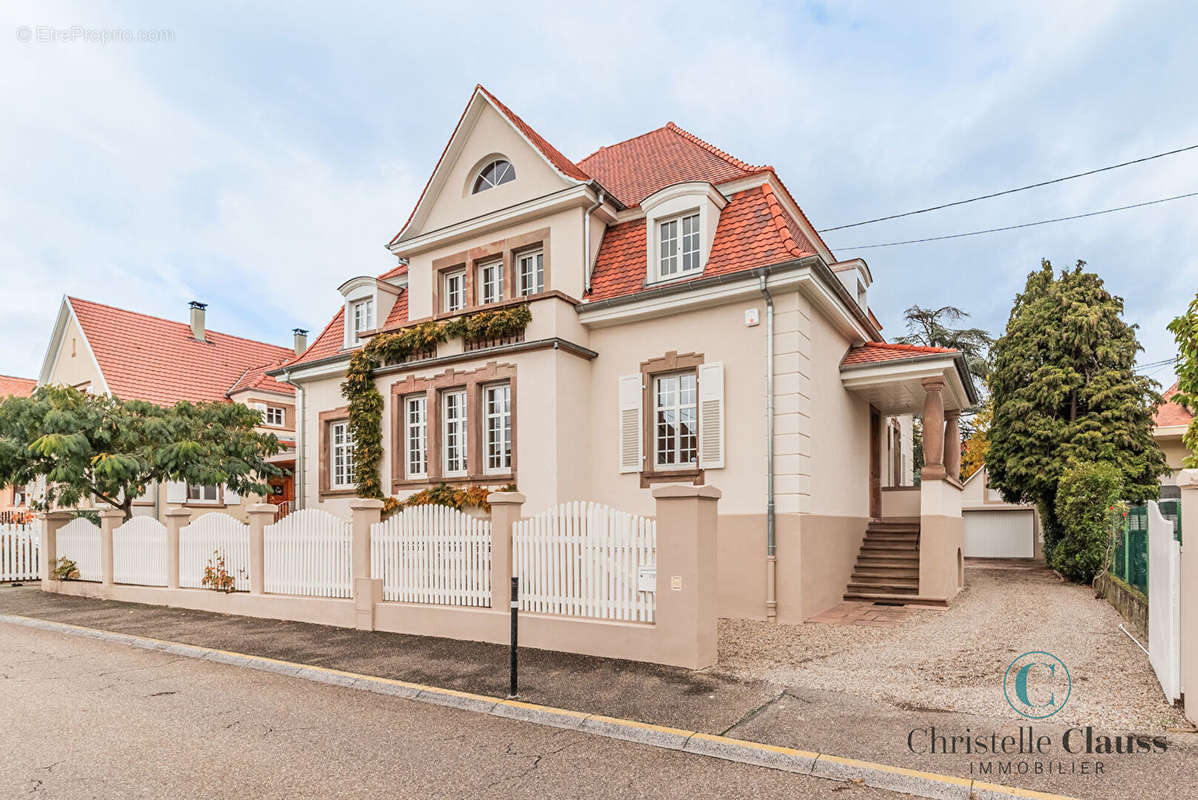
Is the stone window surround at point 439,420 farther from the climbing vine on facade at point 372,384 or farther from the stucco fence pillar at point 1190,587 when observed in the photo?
the stucco fence pillar at point 1190,587

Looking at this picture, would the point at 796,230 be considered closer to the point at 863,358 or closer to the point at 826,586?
the point at 863,358

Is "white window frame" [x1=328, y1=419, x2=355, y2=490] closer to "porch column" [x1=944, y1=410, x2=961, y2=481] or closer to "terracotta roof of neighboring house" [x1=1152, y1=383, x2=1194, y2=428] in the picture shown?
"porch column" [x1=944, y1=410, x2=961, y2=481]

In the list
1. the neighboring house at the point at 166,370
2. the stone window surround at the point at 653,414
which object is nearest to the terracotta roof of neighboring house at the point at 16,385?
the neighboring house at the point at 166,370

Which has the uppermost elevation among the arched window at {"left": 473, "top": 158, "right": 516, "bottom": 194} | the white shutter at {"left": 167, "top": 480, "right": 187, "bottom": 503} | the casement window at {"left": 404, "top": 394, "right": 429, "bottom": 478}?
the arched window at {"left": 473, "top": 158, "right": 516, "bottom": 194}

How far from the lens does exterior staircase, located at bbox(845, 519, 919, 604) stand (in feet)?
46.4

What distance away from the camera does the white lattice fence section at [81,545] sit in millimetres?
15570

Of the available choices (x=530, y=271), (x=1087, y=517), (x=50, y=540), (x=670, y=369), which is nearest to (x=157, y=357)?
(x=50, y=540)

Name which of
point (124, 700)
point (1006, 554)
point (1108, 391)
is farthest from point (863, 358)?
point (1006, 554)

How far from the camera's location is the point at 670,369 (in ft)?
44.7

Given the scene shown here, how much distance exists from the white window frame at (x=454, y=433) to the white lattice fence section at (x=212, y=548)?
152 inches

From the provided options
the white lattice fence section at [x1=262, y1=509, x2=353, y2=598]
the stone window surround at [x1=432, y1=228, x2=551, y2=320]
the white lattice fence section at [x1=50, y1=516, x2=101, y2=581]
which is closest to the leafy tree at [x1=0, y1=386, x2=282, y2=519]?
the white lattice fence section at [x1=50, y1=516, x2=101, y2=581]

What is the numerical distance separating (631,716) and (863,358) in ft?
33.5

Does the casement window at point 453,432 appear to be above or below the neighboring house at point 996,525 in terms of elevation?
above

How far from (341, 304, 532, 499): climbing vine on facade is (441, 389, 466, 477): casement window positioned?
3.78 feet
